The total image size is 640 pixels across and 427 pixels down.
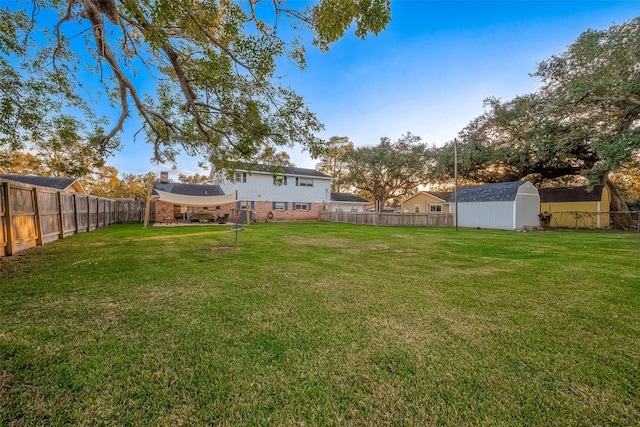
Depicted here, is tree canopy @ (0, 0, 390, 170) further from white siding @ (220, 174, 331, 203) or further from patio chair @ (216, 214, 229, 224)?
white siding @ (220, 174, 331, 203)

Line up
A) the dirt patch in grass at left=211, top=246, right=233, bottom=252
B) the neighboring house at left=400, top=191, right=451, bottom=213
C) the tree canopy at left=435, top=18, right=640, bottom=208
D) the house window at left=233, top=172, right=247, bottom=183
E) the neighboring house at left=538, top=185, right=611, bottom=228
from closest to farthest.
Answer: the dirt patch in grass at left=211, top=246, right=233, bottom=252 < the tree canopy at left=435, top=18, right=640, bottom=208 < the neighboring house at left=538, top=185, right=611, bottom=228 < the house window at left=233, top=172, right=247, bottom=183 < the neighboring house at left=400, top=191, right=451, bottom=213

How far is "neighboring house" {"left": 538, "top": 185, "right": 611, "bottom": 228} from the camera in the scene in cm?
1714

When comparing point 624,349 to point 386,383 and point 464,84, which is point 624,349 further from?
point 464,84

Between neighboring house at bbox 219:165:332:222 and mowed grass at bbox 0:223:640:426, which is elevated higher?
neighboring house at bbox 219:165:332:222

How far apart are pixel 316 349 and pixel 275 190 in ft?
67.5

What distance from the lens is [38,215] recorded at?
6812 millimetres

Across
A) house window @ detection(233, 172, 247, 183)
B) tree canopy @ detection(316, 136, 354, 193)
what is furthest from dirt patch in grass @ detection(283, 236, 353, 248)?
tree canopy @ detection(316, 136, 354, 193)

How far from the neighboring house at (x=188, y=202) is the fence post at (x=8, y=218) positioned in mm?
10000

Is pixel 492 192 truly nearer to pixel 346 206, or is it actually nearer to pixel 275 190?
pixel 346 206

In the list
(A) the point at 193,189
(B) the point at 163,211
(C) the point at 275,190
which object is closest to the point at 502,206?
(C) the point at 275,190

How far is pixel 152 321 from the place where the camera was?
275 cm

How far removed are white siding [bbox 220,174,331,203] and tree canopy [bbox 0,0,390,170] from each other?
13.2 m

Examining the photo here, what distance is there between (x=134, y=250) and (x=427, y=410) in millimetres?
7617

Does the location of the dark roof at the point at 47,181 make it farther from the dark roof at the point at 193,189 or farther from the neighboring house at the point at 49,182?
the dark roof at the point at 193,189
